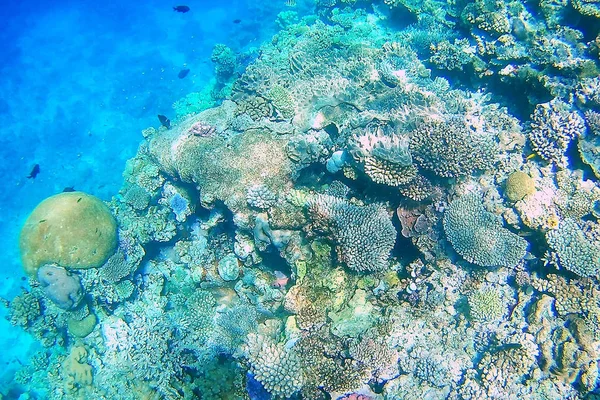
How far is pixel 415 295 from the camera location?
5594 millimetres

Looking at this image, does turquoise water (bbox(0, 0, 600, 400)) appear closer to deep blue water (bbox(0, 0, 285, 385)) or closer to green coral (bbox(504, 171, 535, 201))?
green coral (bbox(504, 171, 535, 201))

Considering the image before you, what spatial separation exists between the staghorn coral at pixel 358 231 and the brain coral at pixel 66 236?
705cm

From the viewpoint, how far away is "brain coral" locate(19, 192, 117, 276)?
9047 mm

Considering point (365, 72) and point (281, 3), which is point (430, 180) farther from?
point (281, 3)

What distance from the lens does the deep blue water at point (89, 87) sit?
57.4 feet

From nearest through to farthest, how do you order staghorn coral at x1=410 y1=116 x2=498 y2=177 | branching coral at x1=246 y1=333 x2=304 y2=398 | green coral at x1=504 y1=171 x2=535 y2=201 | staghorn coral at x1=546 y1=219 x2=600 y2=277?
staghorn coral at x1=546 y1=219 x2=600 y2=277 < branching coral at x1=246 y1=333 x2=304 y2=398 < staghorn coral at x1=410 y1=116 x2=498 y2=177 < green coral at x1=504 y1=171 x2=535 y2=201

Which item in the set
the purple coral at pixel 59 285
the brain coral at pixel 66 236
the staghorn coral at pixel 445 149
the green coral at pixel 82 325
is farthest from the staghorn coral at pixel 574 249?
the green coral at pixel 82 325

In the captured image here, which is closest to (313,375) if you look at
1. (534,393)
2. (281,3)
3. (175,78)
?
(534,393)

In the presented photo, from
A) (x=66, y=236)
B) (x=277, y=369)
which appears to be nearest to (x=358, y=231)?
(x=277, y=369)

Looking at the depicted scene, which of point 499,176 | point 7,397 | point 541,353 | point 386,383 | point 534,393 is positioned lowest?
point 7,397

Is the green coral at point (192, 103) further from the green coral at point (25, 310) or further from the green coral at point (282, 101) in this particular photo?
the green coral at point (25, 310)

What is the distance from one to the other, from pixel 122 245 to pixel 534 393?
10151 millimetres

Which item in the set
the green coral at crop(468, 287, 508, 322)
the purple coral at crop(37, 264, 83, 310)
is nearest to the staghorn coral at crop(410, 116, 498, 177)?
the green coral at crop(468, 287, 508, 322)

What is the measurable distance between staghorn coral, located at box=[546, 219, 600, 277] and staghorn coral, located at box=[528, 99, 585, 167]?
1276mm
